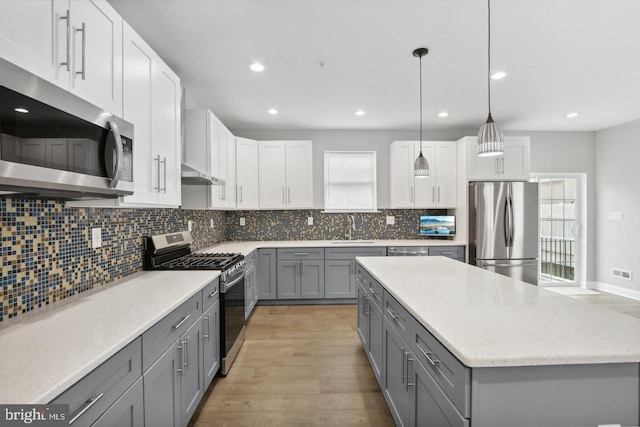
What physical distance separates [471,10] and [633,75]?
90.8 inches

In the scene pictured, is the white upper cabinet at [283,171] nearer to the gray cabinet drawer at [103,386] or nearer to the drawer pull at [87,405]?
the gray cabinet drawer at [103,386]

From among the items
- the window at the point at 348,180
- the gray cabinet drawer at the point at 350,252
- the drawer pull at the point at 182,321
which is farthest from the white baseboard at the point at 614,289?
the drawer pull at the point at 182,321

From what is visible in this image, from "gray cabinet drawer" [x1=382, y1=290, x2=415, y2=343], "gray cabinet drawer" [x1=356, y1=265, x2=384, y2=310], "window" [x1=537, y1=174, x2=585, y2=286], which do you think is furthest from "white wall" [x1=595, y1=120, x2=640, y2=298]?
"gray cabinet drawer" [x1=382, y1=290, x2=415, y2=343]

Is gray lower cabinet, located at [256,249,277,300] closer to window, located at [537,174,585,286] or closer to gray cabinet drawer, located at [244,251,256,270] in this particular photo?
gray cabinet drawer, located at [244,251,256,270]

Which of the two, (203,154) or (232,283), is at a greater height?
(203,154)

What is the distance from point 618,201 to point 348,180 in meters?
4.24

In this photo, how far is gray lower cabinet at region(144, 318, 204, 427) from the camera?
4.36 ft

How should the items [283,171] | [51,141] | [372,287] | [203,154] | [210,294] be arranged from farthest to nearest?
[283,171]
[203,154]
[372,287]
[210,294]
[51,141]

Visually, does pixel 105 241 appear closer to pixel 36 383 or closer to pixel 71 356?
pixel 71 356

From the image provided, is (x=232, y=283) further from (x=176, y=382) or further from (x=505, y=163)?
(x=505, y=163)

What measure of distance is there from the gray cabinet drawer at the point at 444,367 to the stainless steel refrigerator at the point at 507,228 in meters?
3.16

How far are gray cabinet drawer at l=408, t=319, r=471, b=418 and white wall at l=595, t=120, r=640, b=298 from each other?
17.2ft

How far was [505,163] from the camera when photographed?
423 cm

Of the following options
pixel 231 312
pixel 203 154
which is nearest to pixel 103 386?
pixel 231 312
